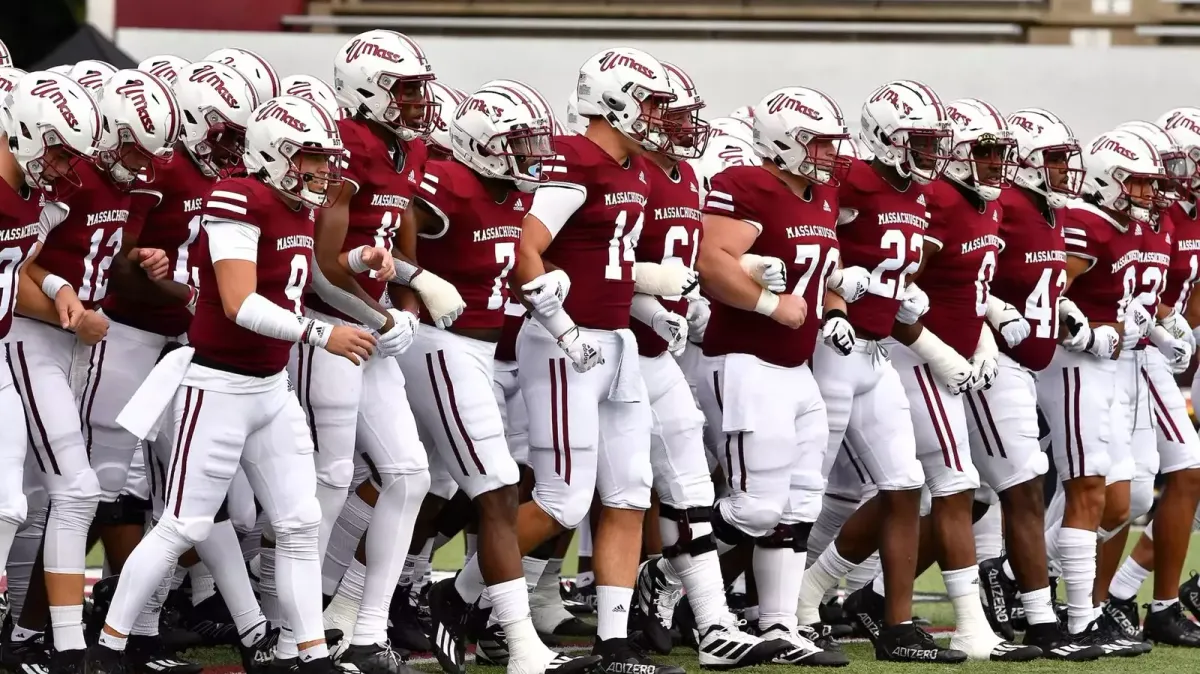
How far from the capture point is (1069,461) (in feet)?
21.8

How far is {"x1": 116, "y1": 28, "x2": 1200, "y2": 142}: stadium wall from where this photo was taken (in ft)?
43.8

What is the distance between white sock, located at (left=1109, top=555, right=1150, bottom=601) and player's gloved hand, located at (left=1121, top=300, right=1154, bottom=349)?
82 cm

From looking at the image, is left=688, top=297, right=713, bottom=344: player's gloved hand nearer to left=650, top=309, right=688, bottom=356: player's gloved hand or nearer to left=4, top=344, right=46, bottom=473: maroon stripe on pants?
left=650, top=309, right=688, bottom=356: player's gloved hand

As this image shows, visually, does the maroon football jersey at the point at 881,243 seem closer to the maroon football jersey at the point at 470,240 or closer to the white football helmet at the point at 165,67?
the maroon football jersey at the point at 470,240

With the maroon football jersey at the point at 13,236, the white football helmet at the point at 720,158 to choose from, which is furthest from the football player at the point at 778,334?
the maroon football jersey at the point at 13,236

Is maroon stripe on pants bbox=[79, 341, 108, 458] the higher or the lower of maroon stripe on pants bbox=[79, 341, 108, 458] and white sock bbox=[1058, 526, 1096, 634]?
the higher

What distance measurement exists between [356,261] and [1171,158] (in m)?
3.42

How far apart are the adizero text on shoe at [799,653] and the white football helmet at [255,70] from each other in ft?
7.41

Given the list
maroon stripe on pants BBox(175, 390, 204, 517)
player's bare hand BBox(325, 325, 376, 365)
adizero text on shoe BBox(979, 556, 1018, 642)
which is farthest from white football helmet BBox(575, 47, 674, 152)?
adizero text on shoe BBox(979, 556, 1018, 642)

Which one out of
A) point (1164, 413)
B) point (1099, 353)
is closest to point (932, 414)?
point (1099, 353)

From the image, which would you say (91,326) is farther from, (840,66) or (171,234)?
(840,66)

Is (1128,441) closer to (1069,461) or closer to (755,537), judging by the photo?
(1069,461)

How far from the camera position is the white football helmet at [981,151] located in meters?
6.34

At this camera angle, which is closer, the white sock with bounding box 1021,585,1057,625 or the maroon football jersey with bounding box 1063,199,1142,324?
the white sock with bounding box 1021,585,1057,625
